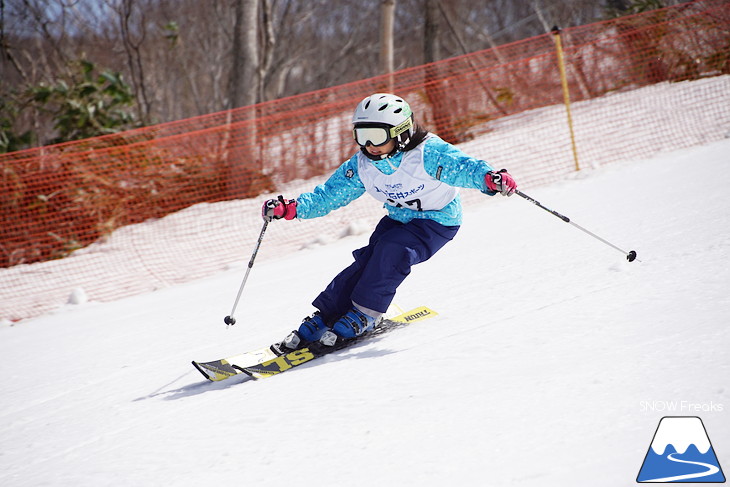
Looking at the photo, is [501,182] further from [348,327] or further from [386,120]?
[348,327]

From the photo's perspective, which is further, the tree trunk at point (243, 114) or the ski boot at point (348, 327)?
the tree trunk at point (243, 114)

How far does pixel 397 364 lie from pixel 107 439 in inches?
53.8

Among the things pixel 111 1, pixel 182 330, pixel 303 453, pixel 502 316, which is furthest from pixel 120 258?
pixel 111 1

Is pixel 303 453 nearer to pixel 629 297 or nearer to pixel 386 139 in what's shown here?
pixel 386 139

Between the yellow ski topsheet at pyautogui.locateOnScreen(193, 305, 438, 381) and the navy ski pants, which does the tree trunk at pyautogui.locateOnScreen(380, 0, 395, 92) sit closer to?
the navy ski pants

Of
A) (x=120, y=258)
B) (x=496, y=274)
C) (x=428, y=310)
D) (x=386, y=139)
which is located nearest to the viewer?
(x=386, y=139)

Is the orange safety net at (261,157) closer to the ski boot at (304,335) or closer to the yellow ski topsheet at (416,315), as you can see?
the yellow ski topsheet at (416,315)

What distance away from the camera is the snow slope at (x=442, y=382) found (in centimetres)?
225

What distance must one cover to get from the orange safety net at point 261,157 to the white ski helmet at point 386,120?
431 centimetres

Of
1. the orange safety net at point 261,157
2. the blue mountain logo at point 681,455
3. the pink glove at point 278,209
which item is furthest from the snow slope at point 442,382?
the orange safety net at point 261,157

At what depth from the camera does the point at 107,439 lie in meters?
2.91

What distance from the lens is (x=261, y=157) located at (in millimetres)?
9836

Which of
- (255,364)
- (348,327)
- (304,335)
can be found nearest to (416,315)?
(348,327)

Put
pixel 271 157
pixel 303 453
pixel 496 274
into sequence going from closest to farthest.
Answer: pixel 303 453 → pixel 496 274 → pixel 271 157
